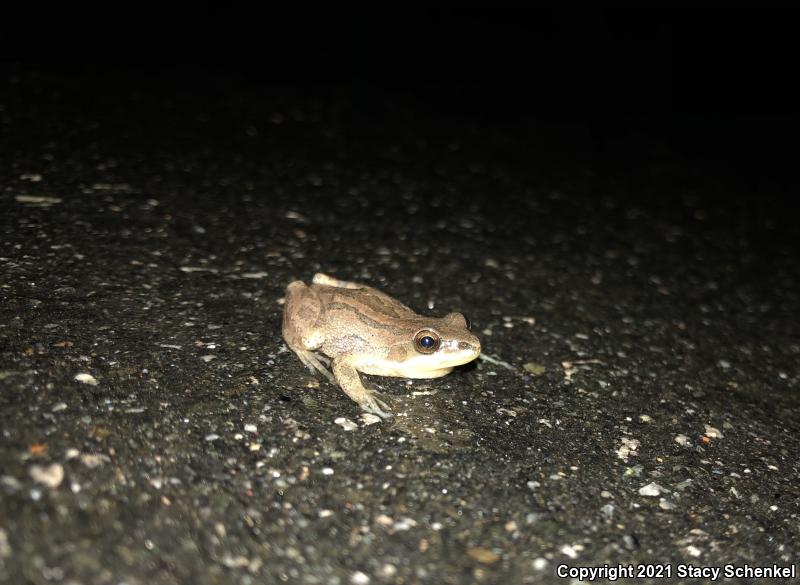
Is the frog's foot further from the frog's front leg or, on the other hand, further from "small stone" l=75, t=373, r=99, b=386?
"small stone" l=75, t=373, r=99, b=386

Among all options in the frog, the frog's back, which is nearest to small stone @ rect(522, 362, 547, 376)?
the frog

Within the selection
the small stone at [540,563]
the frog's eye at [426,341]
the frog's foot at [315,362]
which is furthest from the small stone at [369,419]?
the small stone at [540,563]

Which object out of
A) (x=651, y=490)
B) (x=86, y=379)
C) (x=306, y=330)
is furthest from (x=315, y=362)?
(x=651, y=490)

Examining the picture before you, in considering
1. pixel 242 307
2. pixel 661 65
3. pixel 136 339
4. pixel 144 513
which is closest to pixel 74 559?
pixel 144 513

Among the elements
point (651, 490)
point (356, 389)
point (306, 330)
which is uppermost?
point (306, 330)

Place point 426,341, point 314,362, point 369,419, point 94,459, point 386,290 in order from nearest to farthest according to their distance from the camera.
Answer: point 94,459, point 369,419, point 426,341, point 314,362, point 386,290

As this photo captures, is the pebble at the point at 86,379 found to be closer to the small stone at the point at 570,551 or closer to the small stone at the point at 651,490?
the small stone at the point at 570,551

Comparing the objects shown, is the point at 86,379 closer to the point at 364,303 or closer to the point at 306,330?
the point at 306,330

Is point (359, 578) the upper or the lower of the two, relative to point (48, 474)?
lower
